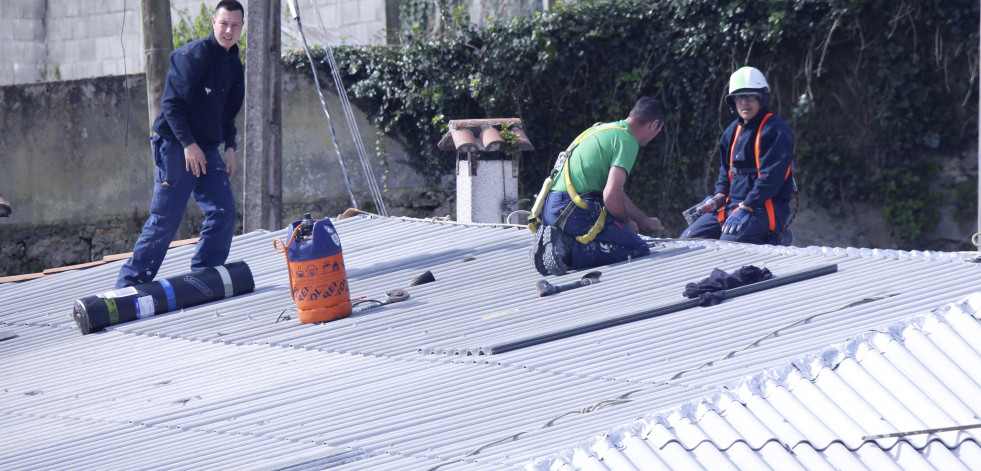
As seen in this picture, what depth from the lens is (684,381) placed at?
375cm

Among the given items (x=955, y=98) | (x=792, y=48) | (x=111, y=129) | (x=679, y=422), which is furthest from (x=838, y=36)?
(x=679, y=422)

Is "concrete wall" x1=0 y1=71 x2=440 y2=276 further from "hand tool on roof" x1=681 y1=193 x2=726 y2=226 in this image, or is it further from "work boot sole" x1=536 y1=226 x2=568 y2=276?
"work boot sole" x1=536 y1=226 x2=568 y2=276

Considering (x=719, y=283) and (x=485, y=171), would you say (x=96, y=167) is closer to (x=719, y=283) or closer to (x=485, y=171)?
(x=485, y=171)

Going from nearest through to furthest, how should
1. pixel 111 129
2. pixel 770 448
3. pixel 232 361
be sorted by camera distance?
pixel 770 448 < pixel 232 361 < pixel 111 129

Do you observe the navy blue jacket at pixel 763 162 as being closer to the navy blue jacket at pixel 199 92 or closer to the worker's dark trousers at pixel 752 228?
the worker's dark trousers at pixel 752 228

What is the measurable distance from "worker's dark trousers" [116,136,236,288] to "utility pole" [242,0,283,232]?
394cm

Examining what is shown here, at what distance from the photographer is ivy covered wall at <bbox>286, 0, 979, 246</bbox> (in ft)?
39.1

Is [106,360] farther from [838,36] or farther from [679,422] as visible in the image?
[838,36]

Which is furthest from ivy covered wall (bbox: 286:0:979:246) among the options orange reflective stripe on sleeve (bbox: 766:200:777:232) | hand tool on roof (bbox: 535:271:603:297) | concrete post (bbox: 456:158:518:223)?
hand tool on roof (bbox: 535:271:603:297)

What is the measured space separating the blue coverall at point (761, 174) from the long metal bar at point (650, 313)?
1.28 meters

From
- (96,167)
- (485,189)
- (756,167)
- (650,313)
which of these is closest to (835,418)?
(650,313)

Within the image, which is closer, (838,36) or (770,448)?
(770,448)

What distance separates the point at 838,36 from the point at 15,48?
524 inches

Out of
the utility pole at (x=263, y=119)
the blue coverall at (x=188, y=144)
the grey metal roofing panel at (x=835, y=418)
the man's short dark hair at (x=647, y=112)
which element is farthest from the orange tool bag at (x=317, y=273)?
the utility pole at (x=263, y=119)
